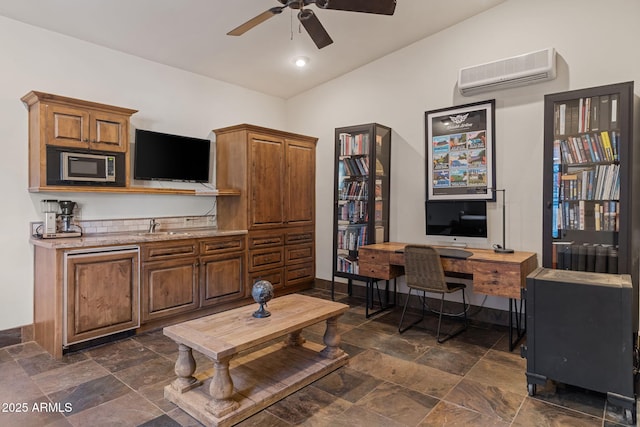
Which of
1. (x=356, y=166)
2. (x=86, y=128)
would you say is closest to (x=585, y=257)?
(x=356, y=166)

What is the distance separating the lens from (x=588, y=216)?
3.19m

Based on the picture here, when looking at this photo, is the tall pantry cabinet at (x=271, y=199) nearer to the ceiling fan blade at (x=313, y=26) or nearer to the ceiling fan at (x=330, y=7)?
the ceiling fan blade at (x=313, y=26)

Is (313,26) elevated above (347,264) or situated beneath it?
elevated above

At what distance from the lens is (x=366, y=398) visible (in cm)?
244

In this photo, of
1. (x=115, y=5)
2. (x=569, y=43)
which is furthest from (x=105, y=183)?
(x=569, y=43)

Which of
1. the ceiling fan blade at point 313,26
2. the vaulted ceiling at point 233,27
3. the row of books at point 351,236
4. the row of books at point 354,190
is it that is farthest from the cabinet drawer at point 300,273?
the ceiling fan blade at point 313,26

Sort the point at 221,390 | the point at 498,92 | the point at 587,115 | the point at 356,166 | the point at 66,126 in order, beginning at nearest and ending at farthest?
the point at 221,390 → the point at 587,115 → the point at 66,126 → the point at 498,92 → the point at 356,166

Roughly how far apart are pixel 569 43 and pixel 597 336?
263cm

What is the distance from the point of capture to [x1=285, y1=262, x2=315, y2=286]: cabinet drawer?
4988mm

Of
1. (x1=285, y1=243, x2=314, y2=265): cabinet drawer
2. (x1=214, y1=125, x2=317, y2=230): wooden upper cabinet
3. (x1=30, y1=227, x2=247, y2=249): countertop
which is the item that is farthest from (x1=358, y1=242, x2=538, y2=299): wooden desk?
(x1=30, y1=227, x2=247, y2=249): countertop

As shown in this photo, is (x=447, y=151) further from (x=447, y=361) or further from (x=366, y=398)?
(x=366, y=398)

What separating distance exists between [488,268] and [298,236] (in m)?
2.57

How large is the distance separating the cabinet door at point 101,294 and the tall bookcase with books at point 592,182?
3.75 meters

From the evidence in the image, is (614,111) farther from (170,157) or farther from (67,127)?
(67,127)
